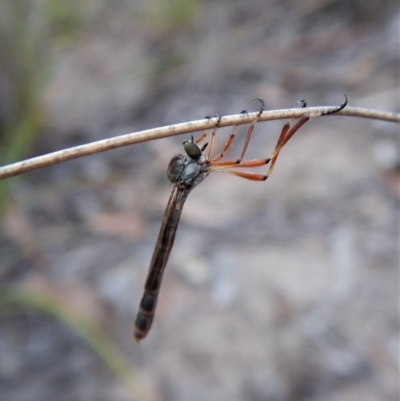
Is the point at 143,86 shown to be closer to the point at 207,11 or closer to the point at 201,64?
the point at 201,64

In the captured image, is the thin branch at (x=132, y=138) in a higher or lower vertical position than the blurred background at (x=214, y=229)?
lower

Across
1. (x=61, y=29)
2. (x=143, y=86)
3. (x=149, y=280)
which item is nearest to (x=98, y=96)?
(x=143, y=86)

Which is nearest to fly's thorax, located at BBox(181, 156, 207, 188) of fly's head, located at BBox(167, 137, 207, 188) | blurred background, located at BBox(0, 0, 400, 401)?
fly's head, located at BBox(167, 137, 207, 188)

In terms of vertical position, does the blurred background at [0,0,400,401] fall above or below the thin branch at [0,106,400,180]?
above

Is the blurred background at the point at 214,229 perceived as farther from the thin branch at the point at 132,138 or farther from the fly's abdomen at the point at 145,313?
the thin branch at the point at 132,138

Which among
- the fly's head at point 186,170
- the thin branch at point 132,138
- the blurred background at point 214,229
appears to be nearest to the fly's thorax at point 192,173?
the fly's head at point 186,170

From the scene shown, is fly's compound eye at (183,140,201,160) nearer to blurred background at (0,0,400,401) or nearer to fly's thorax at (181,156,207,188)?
fly's thorax at (181,156,207,188)
